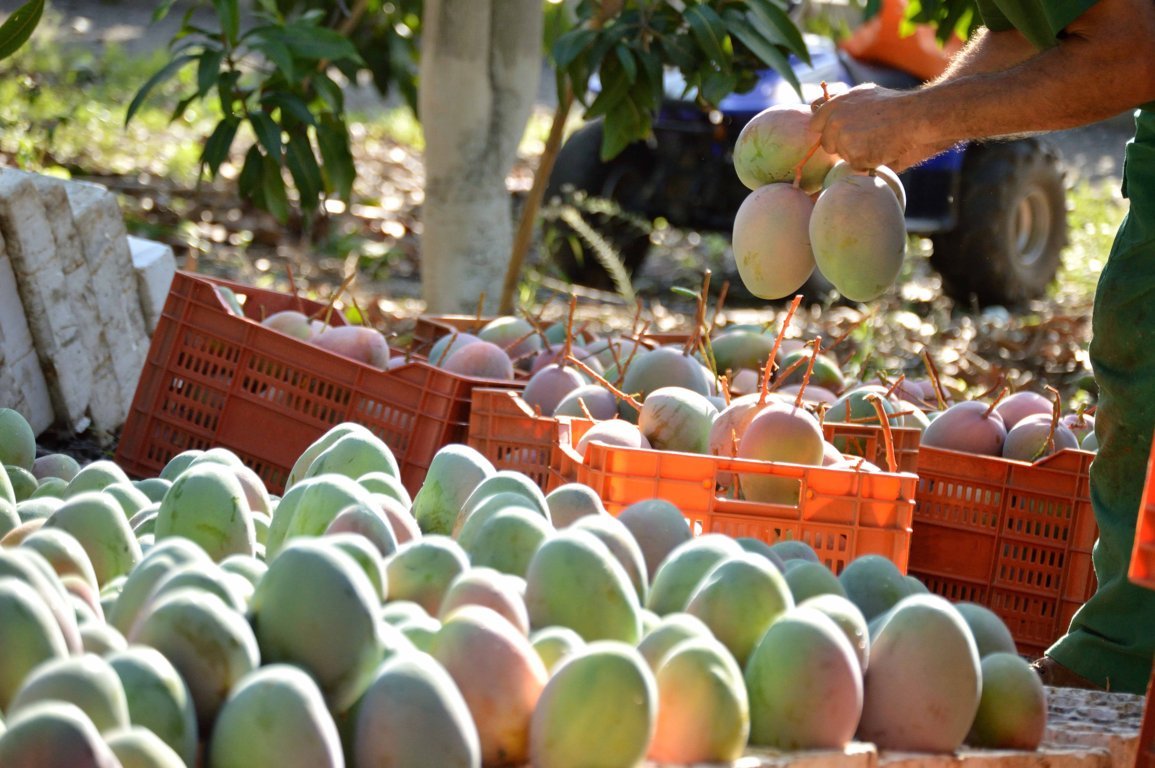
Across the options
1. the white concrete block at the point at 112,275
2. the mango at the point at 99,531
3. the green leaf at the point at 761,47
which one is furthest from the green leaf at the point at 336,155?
the mango at the point at 99,531

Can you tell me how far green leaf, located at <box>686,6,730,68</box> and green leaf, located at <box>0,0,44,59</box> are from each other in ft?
5.36

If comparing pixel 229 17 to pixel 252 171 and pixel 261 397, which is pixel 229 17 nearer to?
pixel 252 171

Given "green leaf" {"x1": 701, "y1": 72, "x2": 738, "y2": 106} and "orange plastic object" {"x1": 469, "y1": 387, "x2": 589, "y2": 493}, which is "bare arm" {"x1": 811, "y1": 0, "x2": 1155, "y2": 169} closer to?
"orange plastic object" {"x1": 469, "y1": 387, "x2": 589, "y2": 493}

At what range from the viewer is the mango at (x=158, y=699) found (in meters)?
1.27

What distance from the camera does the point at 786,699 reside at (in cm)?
151

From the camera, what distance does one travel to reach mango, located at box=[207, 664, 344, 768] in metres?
1.25

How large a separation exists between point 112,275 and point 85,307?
0.61ft

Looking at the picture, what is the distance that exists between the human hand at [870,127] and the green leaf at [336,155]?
2.43 meters

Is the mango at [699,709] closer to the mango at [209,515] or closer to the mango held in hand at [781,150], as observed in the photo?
the mango at [209,515]

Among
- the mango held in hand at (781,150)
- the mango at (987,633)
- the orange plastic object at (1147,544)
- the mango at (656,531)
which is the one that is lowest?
the mango at (987,633)

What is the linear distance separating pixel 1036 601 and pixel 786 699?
4.21 feet

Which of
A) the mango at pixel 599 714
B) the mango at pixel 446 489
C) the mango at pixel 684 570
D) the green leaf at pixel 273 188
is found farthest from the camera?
the green leaf at pixel 273 188

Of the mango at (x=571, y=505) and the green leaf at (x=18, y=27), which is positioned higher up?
the green leaf at (x=18, y=27)

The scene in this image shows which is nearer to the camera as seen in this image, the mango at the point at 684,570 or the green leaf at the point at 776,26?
the mango at the point at 684,570
